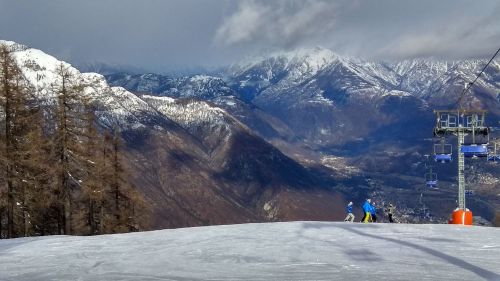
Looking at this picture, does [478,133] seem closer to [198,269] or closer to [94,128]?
[94,128]

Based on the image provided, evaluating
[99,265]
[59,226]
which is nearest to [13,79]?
[59,226]

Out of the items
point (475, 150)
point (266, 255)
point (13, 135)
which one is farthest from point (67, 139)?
point (475, 150)

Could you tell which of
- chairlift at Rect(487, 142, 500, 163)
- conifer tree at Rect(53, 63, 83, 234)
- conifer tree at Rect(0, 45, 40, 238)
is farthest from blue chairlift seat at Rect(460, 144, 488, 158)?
conifer tree at Rect(0, 45, 40, 238)

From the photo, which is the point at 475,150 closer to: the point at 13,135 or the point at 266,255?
the point at 13,135

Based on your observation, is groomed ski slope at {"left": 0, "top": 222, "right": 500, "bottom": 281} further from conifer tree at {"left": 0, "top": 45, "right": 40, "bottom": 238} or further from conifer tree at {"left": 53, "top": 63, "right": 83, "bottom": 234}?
conifer tree at {"left": 53, "top": 63, "right": 83, "bottom": 234}

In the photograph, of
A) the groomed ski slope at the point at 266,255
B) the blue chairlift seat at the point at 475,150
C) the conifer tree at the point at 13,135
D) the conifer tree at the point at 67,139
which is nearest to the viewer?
the groomed ski slope at the point at 266,255

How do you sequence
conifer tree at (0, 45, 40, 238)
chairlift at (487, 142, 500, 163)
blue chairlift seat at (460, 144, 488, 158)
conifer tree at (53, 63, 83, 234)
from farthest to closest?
1. chairlift at (487, 142, 500, 163)
2. blue chairlift seat at (460, 144, 488, 158)
3. conifer tree at (53, 63, 83, 234)
4. conifer tree at (0, 45, 40, 238)

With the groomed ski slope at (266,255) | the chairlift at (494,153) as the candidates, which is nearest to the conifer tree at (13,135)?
the groomed ski slope at (266,255)

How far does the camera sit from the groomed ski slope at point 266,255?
12844 mm

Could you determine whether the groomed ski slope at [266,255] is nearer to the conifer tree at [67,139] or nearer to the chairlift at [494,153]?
the conifer tree at [67,139]

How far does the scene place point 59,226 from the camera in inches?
1710

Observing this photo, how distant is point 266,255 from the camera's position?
614 inches

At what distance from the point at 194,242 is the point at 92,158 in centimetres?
2510

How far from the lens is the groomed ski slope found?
12.8 metres
